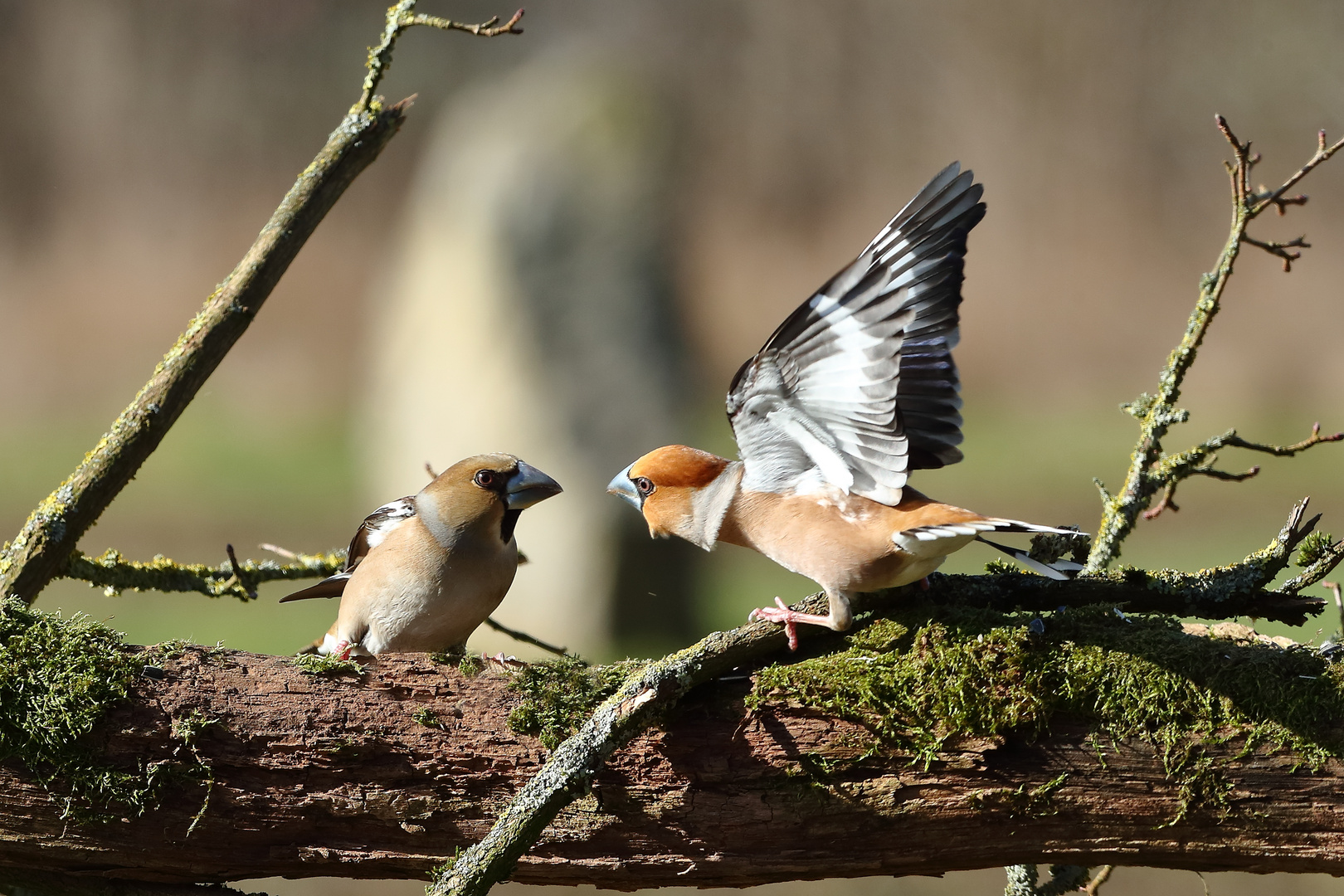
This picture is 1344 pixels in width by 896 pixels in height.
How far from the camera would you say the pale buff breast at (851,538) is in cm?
238

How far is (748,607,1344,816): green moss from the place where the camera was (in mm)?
2178

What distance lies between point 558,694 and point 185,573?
4.97ft

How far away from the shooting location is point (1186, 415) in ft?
9.64

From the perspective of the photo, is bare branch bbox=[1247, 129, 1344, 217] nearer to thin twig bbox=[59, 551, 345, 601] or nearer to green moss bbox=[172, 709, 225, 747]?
green moss bbox=[172, 709, 225, 747]

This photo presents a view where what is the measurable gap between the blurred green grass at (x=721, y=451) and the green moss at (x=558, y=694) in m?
8.13

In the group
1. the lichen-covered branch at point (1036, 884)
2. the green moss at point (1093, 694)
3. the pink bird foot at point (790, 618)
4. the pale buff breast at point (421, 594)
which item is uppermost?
the pale buff breast at point (421, 594)

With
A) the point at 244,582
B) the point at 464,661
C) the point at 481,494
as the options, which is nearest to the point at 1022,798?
the point at 464,661

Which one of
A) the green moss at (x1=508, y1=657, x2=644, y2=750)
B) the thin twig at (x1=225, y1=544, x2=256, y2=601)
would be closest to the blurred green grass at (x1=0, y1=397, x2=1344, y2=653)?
the thin twig at (x1=225, y1=544, x2=256, y2=601)

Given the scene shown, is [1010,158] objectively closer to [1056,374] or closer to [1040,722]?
[1056,374]

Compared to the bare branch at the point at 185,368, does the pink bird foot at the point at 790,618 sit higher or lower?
lower

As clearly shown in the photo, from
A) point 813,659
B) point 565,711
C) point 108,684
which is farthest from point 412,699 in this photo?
point 813,659

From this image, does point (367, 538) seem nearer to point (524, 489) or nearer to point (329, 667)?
point (524, 489)

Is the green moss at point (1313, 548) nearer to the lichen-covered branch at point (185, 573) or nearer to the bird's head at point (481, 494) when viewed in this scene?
the bird's head at point (481, 494)

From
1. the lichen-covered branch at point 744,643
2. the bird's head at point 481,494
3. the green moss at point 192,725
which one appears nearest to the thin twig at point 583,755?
the lichen-covered branch at point 744,643
